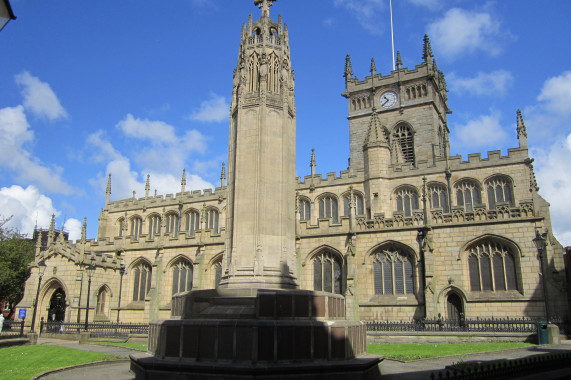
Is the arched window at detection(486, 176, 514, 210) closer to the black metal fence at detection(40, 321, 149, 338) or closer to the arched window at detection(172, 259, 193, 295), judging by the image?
the arched window at detection(172, 259, 193, 295)

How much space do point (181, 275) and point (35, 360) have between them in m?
19.0

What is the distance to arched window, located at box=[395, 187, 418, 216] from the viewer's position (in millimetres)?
37625

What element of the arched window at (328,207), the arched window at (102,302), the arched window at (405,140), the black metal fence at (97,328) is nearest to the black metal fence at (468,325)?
the black metal fence at (97,328)

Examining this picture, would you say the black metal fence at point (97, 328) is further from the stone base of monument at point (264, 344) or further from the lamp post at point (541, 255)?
the lamp post at point (541, 255)

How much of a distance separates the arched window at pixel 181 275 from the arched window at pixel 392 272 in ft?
46.3

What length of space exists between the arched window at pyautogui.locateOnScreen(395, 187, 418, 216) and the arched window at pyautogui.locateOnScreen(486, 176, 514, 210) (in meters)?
5.59

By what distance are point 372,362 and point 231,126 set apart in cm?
928

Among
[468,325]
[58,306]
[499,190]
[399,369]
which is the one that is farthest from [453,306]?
[58,306]

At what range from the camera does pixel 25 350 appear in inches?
778

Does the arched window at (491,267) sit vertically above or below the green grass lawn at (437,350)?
above

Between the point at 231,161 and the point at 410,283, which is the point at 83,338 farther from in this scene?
the point at 410,283

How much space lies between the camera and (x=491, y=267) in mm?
26703

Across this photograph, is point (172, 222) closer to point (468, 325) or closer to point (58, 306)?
point (58, 306)

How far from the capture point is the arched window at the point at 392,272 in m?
28.2
